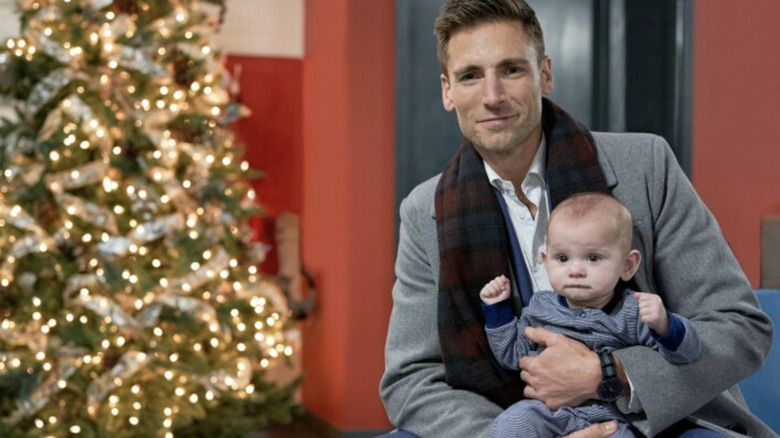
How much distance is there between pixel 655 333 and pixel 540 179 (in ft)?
1.53

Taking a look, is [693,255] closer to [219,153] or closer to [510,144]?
[510,144]

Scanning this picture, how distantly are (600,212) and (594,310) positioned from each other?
173mm

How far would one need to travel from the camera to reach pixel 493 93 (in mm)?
2199

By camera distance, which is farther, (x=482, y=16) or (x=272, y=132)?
(x=272, y=132)

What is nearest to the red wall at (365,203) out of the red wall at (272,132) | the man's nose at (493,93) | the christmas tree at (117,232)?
the christmas tree at (117,232)

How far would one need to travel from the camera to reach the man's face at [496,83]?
2219 millimetres

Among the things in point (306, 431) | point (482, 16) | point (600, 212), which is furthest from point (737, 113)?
point (600, 212)

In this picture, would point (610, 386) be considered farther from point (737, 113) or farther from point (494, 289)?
point (737, 113)

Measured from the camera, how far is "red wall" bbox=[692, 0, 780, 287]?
5.22 metres

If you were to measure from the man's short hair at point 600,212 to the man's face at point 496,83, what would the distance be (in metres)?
0.22

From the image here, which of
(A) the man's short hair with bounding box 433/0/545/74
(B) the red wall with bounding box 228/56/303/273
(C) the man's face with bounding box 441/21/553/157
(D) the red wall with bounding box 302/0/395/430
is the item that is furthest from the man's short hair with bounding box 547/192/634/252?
(B) the red wall with bounding box 228/56/303/273

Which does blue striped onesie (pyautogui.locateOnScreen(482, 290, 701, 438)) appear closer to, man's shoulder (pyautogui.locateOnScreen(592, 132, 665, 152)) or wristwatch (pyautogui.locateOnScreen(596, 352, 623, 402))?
wristwatch (pyautogui.locateOnScreen(596, 352, 623, 402))

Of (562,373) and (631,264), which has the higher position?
(631,264)

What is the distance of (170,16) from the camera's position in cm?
500
